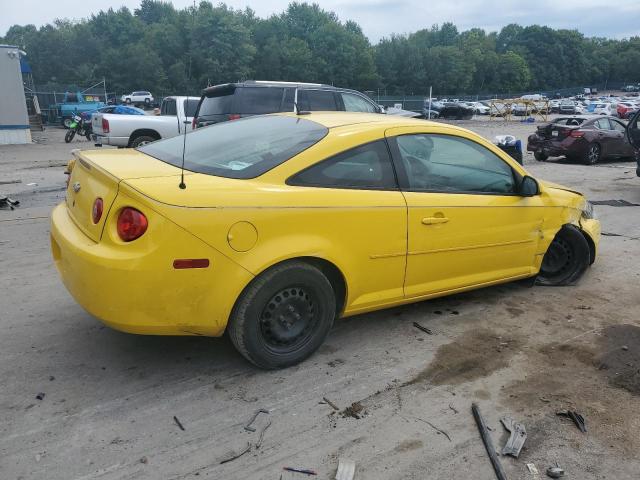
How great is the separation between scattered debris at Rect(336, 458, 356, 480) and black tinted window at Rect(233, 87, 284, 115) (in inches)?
324

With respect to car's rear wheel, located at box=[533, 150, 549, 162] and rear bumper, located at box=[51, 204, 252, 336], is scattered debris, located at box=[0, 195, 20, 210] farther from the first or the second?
car's rear wheel, located at box=[533, 150, 549, 162]

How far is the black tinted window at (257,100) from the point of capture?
9922 millimetres

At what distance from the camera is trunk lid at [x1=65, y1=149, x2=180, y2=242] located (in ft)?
9.95

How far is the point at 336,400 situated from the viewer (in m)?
3.10

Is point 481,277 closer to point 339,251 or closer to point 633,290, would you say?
point 339,251

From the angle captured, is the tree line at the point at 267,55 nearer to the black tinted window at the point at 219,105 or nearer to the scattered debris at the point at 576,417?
the black tinted window at the point at 219,105

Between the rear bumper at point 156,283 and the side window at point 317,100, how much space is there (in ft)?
25.9

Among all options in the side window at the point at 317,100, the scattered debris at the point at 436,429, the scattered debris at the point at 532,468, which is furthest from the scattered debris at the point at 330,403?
the side window at the point at 317,100

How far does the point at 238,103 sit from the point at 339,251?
721 centimetres

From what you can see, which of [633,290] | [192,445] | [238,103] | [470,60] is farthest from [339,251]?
[470,60]

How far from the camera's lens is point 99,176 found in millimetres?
3219

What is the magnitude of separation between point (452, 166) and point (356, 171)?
944mm

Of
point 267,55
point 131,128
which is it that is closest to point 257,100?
point 131,128

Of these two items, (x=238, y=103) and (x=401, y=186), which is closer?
(x=401, y=186)
